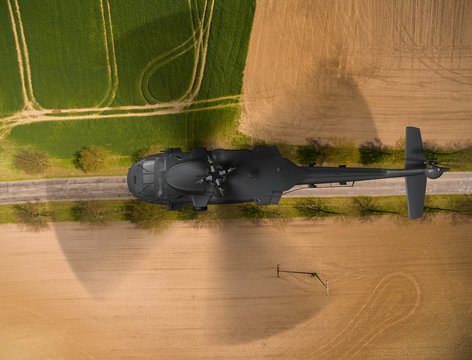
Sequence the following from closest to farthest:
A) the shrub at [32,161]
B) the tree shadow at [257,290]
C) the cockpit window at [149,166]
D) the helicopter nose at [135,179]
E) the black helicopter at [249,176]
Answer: the black helicopter at [249,176] → the cockpit window at [149,166] → the helicopter nose at [135,179] → the shrub at [32,161] → the tree shadow at [257,290]

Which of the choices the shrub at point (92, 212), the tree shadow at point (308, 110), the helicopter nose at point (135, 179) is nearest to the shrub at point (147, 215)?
the shrub at point (92, 212)

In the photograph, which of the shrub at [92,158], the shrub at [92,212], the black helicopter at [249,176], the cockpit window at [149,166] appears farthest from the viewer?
the shrub at [92,212]

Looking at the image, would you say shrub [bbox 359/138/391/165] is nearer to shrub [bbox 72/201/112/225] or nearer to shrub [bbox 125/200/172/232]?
shrub [bbox 125/200/172/232]

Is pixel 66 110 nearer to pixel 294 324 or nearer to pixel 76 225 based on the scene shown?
pixel 76 225

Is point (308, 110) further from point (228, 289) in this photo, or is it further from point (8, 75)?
point (8, 75)

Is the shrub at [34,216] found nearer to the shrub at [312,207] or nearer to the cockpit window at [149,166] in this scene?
the cockpit window at [149,166]
